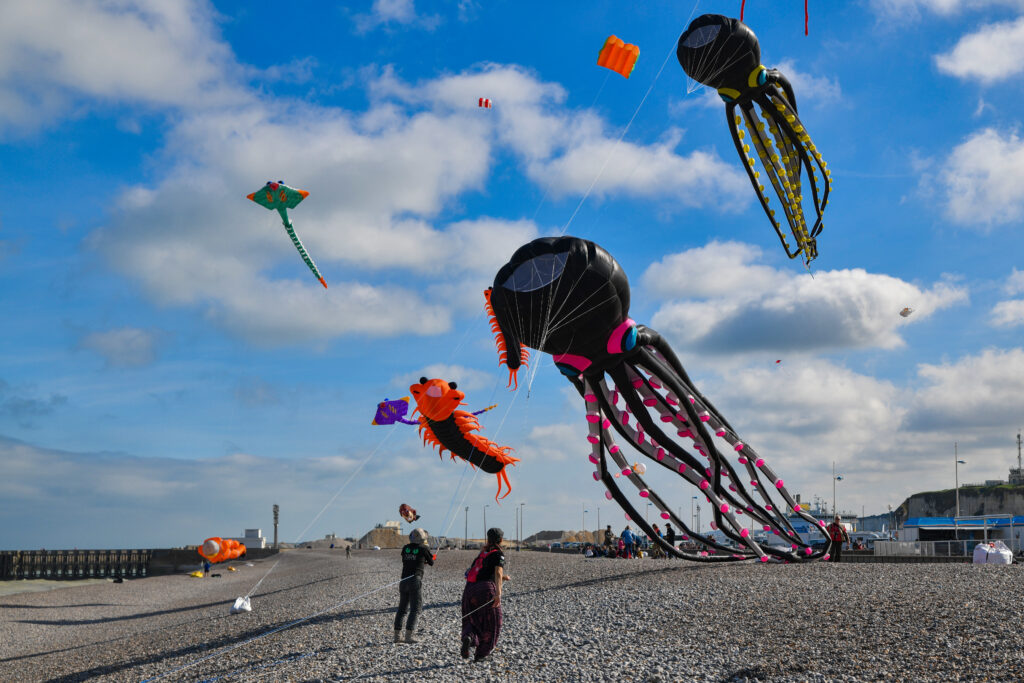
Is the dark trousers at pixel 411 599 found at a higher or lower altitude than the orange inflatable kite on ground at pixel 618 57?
lower

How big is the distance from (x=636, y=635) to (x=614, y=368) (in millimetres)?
4418

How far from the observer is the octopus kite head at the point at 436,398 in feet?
44.4

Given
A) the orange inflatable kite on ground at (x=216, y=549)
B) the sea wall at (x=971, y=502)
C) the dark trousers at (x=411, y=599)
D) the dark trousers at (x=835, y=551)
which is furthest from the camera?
the sea wall at (x=971, y=502)

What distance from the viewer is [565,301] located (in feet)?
38.4

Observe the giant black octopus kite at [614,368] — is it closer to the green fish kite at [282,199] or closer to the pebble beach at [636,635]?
the pebble beach at [636,635]

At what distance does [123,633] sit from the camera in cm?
2050

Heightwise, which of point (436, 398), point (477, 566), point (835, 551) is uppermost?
point (436, 398)

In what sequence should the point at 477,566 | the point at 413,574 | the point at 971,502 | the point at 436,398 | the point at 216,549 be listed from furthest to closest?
the point at 971,502 → the point at 216,549 → the point at 436,398 → the point at 413,574 → the point at 477,566

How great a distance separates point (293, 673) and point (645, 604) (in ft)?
23.0

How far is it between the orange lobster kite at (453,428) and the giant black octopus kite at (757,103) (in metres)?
6.62

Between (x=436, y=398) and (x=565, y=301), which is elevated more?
(x=565, y=301)

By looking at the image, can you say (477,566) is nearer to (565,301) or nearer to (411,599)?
(411,599)

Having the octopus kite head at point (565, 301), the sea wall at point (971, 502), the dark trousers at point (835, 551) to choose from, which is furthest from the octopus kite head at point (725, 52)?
the sea wall at point (971, 502)

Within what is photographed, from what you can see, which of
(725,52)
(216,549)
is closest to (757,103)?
(725,52)
